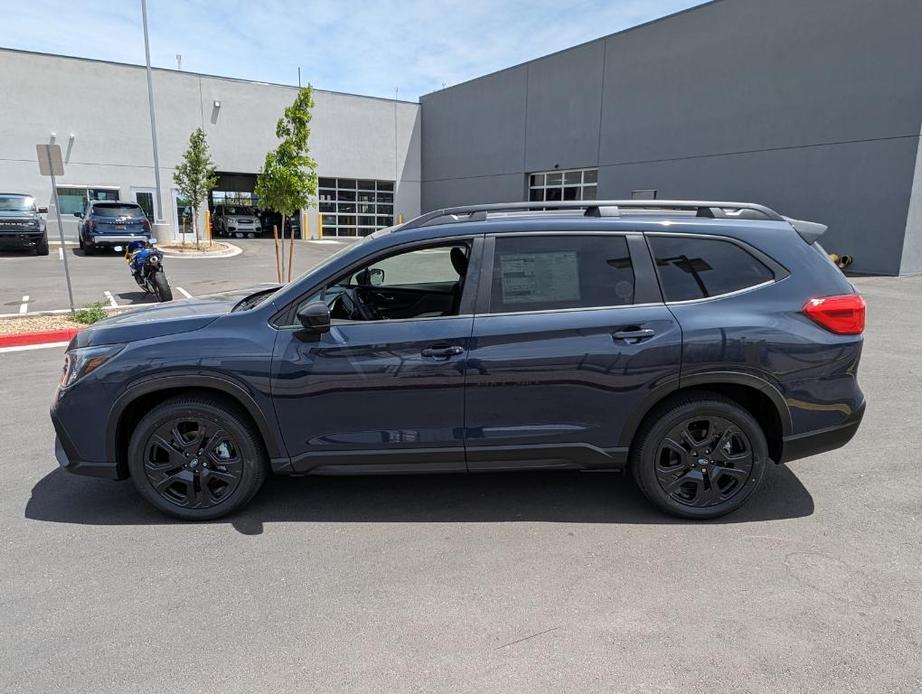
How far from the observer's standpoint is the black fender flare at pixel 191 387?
131 inches

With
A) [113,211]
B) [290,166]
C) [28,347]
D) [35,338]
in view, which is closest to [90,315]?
[35,338]

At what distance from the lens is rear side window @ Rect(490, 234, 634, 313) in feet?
11.2

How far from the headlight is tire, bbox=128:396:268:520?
406mm

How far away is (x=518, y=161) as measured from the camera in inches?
1065

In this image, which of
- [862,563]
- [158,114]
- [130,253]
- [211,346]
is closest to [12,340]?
[130,253]

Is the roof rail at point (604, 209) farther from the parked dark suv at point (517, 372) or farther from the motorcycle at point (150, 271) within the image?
the motorcycle at point (150, 271)

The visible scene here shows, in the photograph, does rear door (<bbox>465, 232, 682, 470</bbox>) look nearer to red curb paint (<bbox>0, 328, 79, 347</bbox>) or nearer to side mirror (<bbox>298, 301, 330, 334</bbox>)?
side mirror (<bbox>298, 301, 330, 334</bbox>)

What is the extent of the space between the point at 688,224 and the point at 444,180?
29940mm

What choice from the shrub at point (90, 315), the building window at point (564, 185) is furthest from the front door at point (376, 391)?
the building window at point (564, 185)

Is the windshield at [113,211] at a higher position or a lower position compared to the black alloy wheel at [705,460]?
higher

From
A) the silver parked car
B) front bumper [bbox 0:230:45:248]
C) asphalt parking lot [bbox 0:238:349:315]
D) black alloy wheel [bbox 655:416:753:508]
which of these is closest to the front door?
black alloy wheel [bbox 655:416:753:508]

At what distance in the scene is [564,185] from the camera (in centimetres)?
2536

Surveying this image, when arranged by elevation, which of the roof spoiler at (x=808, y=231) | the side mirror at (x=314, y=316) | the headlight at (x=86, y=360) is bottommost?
the headlight at (x=86, y=360)

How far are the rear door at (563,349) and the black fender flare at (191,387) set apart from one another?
1158 millimetres
